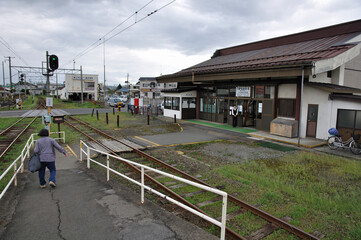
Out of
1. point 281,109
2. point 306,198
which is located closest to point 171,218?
point 306,198

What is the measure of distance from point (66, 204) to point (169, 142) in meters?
8.27

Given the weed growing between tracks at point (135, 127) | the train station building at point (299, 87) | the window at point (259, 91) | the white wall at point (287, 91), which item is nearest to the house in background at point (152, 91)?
the weed growing between tracks at point (135, 127)

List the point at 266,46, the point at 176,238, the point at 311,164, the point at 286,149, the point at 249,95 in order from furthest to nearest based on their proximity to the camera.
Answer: the point at 266,46 < the point at 249,95 < the point at 286,149 < the point at 311,164 < the point at 176,238

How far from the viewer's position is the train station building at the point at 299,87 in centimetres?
1251

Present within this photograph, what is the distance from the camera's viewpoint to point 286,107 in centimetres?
1527

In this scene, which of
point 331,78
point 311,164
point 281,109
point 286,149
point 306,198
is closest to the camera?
point 306,198

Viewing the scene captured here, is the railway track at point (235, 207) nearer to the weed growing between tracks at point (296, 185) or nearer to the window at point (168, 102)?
the weed growing between tracks at point (296, 185)

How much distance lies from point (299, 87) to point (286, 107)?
1526 millimetres

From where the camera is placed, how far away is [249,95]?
1767cm

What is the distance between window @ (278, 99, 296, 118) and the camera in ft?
48.9

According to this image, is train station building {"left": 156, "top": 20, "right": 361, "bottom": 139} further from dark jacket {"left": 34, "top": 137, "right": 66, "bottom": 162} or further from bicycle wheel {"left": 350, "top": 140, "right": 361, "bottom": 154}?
dark jacket {"left": 34, "top": 137, "right": 66, "bottom": 162}

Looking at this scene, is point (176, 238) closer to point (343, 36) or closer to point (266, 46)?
point (343, 36)

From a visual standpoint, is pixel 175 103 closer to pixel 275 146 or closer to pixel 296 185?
pixel 275 146

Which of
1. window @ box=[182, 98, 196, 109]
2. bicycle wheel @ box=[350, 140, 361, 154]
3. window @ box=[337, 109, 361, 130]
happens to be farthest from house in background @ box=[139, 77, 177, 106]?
bicycle wheel @ box=[350, 140, 361, 154]
